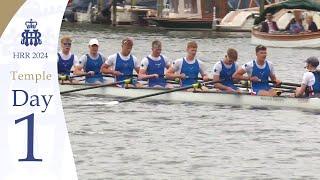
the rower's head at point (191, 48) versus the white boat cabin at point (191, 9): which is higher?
the white boat cabin at point (191, 9)

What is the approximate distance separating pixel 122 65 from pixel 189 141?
5.64 m

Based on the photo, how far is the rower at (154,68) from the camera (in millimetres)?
20094

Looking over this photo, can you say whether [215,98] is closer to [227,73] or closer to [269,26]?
[227,73]

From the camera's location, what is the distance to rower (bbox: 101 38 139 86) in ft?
67.1

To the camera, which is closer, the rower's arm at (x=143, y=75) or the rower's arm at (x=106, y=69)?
the rower's arm at (x=143, y=75)

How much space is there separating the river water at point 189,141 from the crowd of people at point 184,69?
0.50m

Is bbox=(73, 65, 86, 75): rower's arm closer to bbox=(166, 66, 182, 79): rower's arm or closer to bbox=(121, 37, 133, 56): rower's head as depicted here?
bbox=(121, 37, 133, 56): rower's head

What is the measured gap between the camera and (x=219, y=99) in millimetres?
19359

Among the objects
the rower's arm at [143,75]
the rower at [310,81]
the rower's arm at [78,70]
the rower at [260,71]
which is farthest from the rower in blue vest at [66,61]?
the rower at [310,81]

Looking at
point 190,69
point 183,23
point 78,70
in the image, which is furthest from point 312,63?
point 183,23

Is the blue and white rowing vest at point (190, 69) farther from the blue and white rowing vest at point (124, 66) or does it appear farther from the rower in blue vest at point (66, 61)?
the rower in blue vest at point (66, 61)

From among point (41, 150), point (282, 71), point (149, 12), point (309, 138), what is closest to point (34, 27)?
point (41, 150)

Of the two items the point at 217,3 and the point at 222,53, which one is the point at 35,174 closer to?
the point at 222,53

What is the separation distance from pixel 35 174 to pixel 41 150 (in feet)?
0.55
